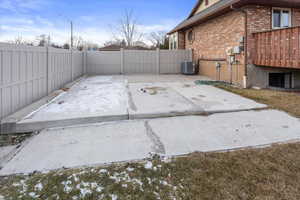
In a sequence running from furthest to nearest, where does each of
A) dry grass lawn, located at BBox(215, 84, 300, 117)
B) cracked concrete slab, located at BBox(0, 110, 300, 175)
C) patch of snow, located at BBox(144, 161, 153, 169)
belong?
dry grass lawn, located at BBox(215, 84, 300, 117), cracked concrete slab, located at BBox(0, 110, 300, 175), patch of snow, located at BBox(144, 161, 153, 169)

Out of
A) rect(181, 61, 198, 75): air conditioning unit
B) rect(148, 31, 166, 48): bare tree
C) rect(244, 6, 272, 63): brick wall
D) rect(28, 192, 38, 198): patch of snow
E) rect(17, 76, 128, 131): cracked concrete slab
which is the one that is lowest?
rect(28, 192, 38, 198): patch of snow

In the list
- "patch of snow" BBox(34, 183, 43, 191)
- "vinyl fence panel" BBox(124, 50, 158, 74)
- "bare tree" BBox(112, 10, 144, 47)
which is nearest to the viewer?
"patch of snow" BBox(34, 183, 43, 191)

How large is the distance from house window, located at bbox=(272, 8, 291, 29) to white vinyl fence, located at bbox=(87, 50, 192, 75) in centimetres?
610

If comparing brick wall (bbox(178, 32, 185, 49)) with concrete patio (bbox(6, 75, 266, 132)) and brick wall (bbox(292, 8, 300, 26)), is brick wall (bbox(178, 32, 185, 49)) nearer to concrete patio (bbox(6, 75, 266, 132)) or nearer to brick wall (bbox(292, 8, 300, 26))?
brick wall (bbox(292, 8, 300, 26))

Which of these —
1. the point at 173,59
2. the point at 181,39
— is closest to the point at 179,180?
the point at 173,59

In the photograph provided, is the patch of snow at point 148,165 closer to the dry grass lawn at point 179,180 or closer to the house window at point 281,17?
the dry grass lawn at point 179,180

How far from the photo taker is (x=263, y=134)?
341cm

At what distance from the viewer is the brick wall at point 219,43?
8.17 meters

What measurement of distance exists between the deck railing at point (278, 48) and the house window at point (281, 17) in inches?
48.2

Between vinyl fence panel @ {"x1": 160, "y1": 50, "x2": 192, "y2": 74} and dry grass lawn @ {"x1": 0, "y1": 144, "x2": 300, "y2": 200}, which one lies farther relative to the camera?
vinyl fence panel @ {"x1": 160, "y1": 50, "x2": 192, "y2": 74}

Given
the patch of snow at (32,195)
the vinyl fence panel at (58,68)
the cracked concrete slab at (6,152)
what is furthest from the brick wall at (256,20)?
the patch of snow at (32,195)

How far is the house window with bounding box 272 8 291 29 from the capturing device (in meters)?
7.96

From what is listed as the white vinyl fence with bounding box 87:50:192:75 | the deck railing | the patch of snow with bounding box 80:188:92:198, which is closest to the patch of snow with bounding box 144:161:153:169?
the patch of snow with bounding box 80:188:92:198

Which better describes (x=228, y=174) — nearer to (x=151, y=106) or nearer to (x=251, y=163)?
(x=251, y=163)
